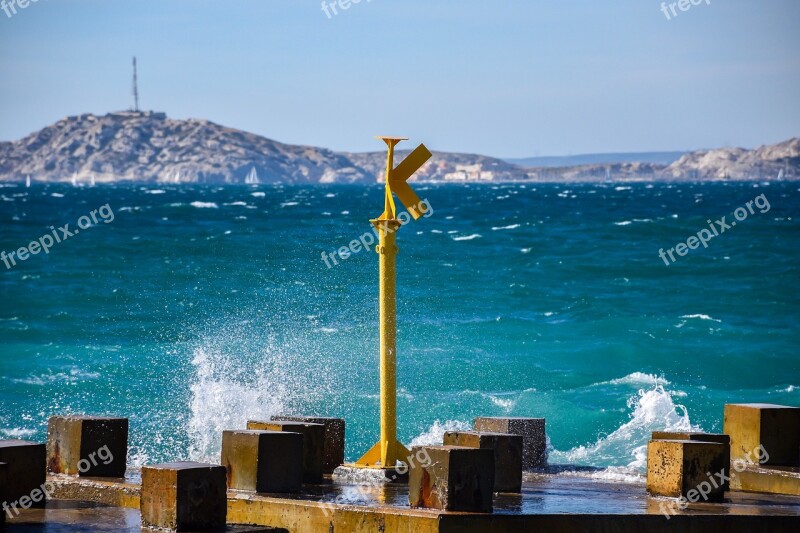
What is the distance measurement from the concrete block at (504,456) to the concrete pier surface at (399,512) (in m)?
0.17

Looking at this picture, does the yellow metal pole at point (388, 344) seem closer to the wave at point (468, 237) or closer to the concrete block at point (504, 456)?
the concrete block at point (504, 456)

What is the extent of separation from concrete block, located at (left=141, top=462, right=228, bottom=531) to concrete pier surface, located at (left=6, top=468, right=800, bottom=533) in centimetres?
14

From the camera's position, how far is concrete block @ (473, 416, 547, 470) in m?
11.2

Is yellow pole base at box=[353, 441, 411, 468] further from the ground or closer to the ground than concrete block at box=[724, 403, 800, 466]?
closer to the ground

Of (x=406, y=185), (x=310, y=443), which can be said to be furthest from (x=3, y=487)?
(x=406, y=185)

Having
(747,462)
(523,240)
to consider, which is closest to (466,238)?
(523,240)

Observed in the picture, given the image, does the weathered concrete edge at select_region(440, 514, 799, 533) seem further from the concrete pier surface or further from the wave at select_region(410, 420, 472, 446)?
the wave at select_region(410, 420, 472, 446)

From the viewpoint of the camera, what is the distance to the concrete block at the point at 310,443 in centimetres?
967

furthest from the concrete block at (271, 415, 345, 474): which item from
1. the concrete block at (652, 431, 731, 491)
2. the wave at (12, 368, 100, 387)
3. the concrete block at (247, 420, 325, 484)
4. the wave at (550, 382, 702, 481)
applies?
the wave at (12, 368, 100, 387)

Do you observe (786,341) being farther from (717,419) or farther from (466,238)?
(466,238)

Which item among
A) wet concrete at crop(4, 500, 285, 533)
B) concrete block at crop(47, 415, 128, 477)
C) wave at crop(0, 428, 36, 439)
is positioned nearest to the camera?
wet concrete at crop(4, 500, 285, 533)

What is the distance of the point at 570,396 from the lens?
73.3 ft

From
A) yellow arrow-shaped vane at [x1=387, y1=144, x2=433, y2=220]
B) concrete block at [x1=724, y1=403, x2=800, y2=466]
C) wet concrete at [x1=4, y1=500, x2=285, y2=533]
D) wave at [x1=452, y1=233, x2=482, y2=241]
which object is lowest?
wet concrete at [x1=4, y1=500, x2=285, y2=533]

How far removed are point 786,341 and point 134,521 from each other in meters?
21.5
